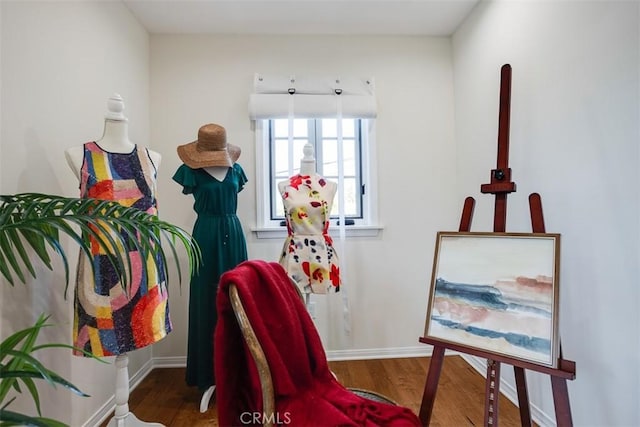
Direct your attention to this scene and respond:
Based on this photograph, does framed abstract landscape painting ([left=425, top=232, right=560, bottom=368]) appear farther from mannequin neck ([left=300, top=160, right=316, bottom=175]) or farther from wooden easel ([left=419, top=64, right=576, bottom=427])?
mannequin neck ([left=300, top=160, right=316, bottom=175])

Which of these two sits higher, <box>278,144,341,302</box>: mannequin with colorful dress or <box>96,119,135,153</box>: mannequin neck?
<box>96,119,135,153</box>: mannequin neck

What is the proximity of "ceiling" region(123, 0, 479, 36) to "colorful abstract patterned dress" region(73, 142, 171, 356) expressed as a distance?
124 cm

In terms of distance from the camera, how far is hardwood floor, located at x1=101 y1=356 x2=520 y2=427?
5.32ft

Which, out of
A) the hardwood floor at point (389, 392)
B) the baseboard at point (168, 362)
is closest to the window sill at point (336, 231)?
the hardwood floor at point (389, 392)

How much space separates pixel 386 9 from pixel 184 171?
1633mm

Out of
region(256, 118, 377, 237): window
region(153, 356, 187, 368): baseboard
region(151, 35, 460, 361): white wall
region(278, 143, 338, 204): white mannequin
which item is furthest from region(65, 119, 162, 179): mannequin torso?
region(153, 356, 187, 368): baseboard

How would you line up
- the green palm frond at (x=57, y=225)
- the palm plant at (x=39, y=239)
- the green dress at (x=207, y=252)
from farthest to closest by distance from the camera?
1. the green dress at (x=207, y=252)
2. the green palm frond at (x=57, y=225)
3. the palm plant at (x=39, y=239)

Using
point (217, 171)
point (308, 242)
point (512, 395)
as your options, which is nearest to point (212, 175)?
point (217, 171)

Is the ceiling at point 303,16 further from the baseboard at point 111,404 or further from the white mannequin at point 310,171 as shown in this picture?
the baseboard at point 111,404

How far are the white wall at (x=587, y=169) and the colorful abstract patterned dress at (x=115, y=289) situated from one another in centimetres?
175

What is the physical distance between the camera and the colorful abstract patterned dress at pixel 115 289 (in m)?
1.18

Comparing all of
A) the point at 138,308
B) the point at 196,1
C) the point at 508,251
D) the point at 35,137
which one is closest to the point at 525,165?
the point at 508,251

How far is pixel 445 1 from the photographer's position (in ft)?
6.55

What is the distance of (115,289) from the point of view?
1198 mm
